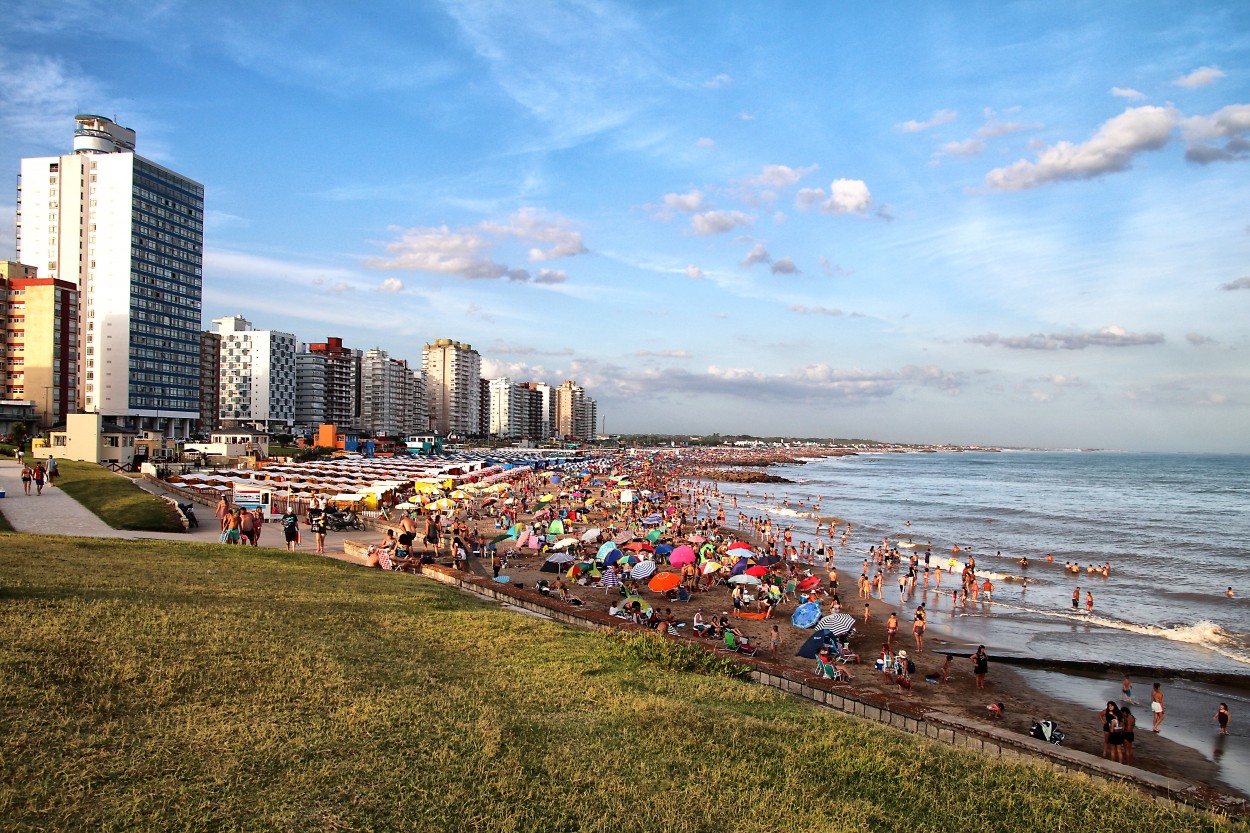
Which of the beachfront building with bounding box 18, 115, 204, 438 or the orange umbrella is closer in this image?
the orange umbrella

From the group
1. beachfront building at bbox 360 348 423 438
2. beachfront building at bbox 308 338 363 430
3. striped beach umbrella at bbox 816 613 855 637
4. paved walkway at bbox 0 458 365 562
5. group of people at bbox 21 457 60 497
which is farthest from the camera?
beachfront building at bbox 360 348 423 438

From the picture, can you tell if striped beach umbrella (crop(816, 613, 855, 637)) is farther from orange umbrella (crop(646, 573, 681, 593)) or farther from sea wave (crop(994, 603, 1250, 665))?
sea wave (crop(994, 603, 1250, 665))

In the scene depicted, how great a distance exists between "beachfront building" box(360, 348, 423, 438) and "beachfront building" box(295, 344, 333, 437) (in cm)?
1516

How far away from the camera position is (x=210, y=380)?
110m

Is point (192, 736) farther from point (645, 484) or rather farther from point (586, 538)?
point (645, 484)

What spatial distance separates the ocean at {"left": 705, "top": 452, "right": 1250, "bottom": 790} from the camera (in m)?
17.8

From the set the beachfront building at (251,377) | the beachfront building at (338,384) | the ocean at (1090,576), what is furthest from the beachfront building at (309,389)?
the ocean at (1090,576)

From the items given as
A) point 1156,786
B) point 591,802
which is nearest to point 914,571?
point 1156,786

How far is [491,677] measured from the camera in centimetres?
1014

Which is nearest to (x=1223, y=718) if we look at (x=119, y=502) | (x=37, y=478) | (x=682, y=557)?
(x=682, y=557)

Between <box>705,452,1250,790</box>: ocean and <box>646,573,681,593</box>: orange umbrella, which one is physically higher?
<box>646,573,681,593</box>: orange umbrella

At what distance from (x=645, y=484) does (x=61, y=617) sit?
209 ft

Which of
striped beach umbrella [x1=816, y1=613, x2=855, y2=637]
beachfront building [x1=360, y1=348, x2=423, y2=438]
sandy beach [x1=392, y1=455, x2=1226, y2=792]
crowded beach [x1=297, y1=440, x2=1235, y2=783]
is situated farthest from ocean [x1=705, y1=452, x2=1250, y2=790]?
beachfront building [x1=360, y1=348, x2=423, y2=438]

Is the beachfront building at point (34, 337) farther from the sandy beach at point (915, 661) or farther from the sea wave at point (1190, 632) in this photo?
the sea wave at point (1190, 632)
